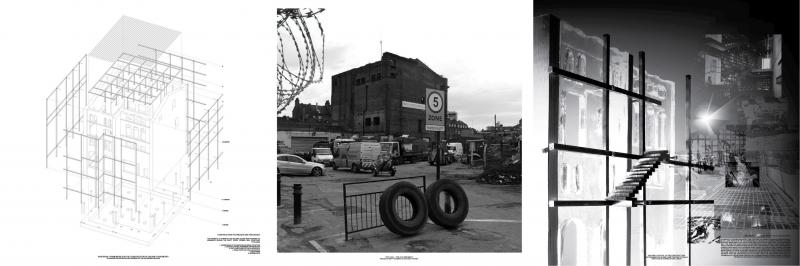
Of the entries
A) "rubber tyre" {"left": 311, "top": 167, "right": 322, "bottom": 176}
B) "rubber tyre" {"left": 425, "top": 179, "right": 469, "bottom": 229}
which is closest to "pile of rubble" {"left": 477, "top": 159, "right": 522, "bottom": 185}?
"rubber tyre" {"left": 425, "top": 179, "right": 469, "bottom": 229}

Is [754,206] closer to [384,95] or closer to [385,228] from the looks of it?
[385,228]

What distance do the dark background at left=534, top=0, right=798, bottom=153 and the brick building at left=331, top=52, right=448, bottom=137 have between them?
1266 millimetres

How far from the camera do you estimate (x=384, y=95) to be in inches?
208

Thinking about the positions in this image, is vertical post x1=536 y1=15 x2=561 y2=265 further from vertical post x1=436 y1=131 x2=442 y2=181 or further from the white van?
the white van

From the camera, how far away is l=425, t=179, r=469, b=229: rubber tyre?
5133mm

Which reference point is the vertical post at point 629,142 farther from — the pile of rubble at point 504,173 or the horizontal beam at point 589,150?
the pile of rubble at point 504,173

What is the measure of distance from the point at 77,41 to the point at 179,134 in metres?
1.34

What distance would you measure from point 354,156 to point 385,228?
0.76 meters

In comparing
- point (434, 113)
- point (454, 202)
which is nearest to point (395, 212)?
point (454, 202)

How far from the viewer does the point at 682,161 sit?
196 inches

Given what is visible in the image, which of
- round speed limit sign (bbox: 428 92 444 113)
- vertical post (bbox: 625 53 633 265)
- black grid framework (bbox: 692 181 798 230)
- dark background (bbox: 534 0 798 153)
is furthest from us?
round speed limit sign (bbox: 428 92 444 113)

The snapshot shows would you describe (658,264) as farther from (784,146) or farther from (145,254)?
(145,254)

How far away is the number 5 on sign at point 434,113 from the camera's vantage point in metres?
5.22

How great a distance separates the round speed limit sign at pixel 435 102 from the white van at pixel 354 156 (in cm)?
73
